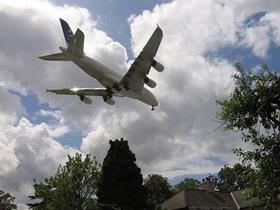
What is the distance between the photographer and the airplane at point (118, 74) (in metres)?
40.8

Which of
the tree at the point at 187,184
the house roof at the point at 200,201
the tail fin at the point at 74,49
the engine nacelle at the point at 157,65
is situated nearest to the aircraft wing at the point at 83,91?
the tail fin at the point at 74,49

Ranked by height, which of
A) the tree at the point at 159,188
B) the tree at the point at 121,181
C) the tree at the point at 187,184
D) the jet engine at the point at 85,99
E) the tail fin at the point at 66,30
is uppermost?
the tree at the point at 187,184

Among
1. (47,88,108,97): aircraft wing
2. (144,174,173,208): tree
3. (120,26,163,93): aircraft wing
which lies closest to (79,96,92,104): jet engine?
(47,88,108,97): aircraft wing

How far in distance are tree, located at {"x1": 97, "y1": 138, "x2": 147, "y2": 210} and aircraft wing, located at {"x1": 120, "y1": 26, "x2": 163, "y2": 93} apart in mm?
6968

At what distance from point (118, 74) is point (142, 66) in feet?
16.1

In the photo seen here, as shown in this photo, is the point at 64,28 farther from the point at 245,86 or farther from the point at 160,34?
the point at 245,86

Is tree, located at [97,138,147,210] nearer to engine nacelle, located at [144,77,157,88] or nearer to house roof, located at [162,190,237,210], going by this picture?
engine nacelle, located at [144,77,157,88]

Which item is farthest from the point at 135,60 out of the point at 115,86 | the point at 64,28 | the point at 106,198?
the point at 64,28

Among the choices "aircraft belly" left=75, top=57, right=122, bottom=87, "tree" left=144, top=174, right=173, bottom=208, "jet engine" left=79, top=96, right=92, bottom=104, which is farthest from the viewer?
"tree" left=144, top=174, right=173, bottom=208

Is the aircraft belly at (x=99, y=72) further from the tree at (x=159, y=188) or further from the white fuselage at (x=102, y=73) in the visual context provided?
the tree at (x=159, y=188)

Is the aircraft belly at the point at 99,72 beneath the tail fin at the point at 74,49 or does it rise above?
beneath

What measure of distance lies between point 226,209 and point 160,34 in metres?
44.5

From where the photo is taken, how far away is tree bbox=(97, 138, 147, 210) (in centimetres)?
4306

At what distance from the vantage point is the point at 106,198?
4375 cm
